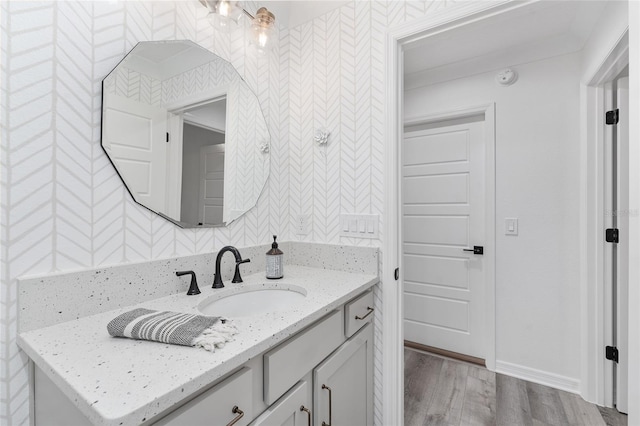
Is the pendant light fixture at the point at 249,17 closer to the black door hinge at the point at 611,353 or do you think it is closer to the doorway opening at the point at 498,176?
the doorway opening at the point at 498,176

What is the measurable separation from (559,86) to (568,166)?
56 centimetres

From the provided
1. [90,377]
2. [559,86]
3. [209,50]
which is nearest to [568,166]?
[559,86]

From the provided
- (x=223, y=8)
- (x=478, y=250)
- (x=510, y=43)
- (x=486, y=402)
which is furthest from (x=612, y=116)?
(x=223, y=8)

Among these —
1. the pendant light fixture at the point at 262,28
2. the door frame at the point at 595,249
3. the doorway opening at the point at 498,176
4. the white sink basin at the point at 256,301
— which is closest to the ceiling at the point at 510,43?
the doorway opening at the point at 498,176

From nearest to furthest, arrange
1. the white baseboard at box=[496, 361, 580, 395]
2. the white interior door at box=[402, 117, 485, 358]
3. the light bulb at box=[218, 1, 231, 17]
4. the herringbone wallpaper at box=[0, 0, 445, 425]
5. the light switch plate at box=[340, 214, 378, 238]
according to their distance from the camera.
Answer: the herringbone wallpaper at box=[0, 0, 445, 425] < the light bulb at box=[218, 1, 231, 17] < the light switch plate at box=[340, 214, 378, 238] < the white baseboard at box=[496, 361, 580, 395] < the white interior door at box=[402, 117, 485, 358]

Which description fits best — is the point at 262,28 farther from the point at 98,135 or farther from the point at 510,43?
the point at 510,43

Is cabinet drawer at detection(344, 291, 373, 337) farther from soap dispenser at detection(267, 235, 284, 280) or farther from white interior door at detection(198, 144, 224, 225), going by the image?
white interior door at detection(198, 144, 224, 225)

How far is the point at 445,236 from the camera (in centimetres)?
249

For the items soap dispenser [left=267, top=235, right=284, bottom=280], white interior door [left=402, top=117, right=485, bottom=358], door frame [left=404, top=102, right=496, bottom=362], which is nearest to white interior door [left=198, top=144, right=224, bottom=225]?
soap dispenser [left=267, top=235, right=284, bottom=280]

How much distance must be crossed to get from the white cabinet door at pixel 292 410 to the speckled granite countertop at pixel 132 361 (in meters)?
0.20

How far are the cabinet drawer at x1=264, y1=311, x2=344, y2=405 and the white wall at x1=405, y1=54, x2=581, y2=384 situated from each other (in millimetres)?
1690

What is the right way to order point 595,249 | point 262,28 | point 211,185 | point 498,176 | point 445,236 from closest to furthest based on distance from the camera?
point 211,185 → point 262,28 → point 595,249 → point 498,176 → point 445,236

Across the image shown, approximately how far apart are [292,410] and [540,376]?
2092mm

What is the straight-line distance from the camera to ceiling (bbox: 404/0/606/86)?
5.70 ft
